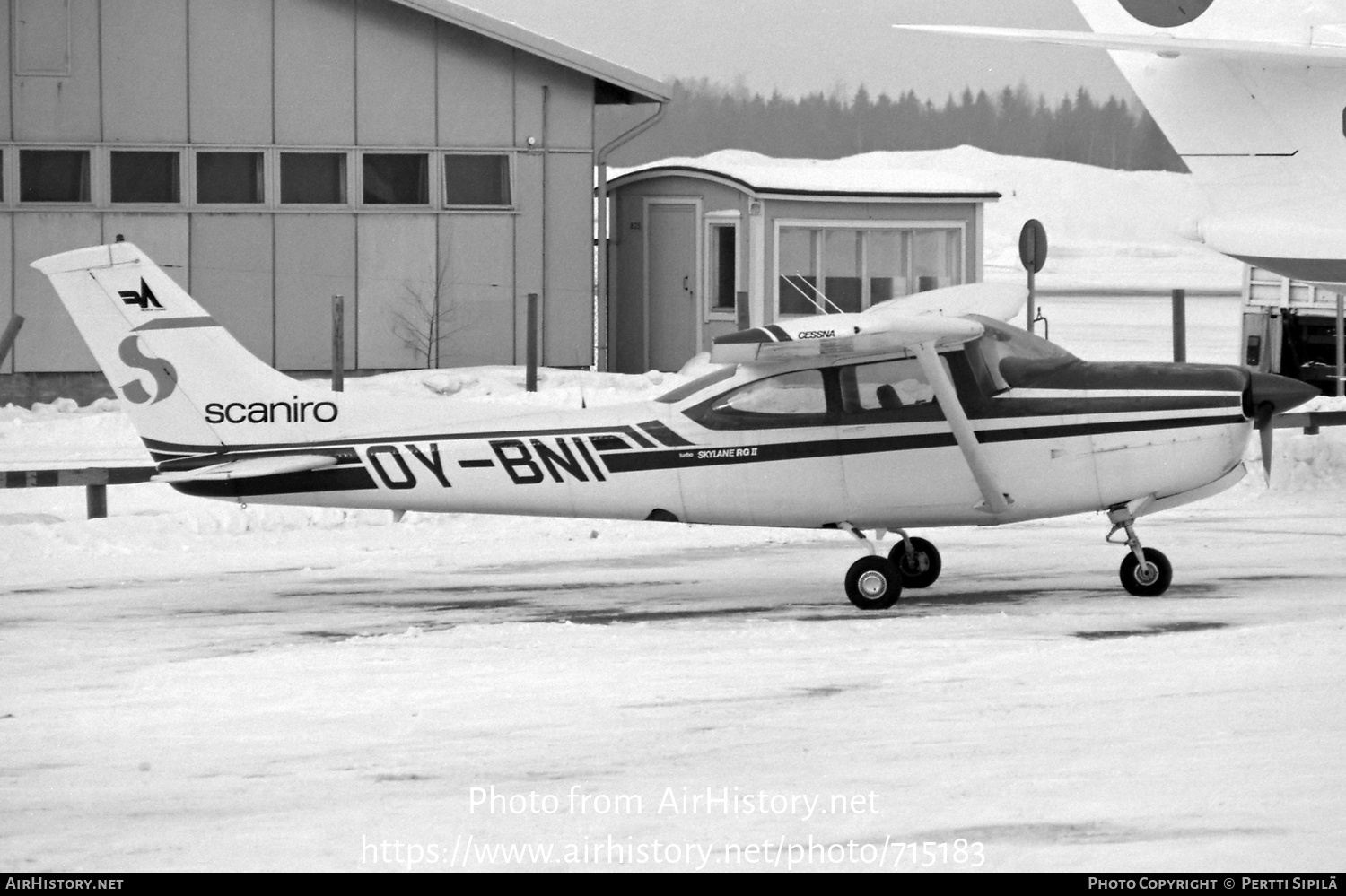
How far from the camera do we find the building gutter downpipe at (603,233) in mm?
22016

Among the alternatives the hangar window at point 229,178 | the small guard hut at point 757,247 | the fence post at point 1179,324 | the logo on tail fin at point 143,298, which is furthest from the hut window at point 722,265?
the logo on tail fin at point 143,298

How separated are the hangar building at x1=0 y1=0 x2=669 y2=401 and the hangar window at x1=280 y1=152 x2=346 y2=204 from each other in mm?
25

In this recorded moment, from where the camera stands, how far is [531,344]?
18562mm

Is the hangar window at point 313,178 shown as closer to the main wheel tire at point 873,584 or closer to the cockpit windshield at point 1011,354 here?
the cockpit windshield at point 1011,354

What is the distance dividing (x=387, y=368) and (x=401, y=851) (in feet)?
53.2

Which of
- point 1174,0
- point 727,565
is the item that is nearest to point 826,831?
point 727,565

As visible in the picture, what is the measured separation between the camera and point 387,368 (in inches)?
843

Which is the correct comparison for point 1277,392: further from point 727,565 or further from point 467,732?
point 467,732

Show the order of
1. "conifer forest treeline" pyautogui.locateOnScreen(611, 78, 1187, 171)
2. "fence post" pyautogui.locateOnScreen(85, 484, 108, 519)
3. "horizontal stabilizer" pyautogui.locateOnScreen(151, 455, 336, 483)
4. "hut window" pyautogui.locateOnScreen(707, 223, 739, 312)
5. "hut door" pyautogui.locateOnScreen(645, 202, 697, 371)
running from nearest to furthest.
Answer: "horizontal stabilizer" pyautogui.locateOnScreen(151, 455, 336, 483)
"fence post" pyautogui.locateOnScreen(85, 484, 108, 519)
"hut window" pyautogui.locateOnScreen(707, 223, 739, 312)
"hut door" pyautogui.locateOnScreen(645, 202, 697, 371)
"conifer forest treeline" pyautogui.locateOnScreen(611, 78, 1187, 171)

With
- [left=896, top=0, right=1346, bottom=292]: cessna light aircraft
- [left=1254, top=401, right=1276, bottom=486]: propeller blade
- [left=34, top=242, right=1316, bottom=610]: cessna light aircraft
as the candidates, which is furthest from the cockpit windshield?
[left=896, top=0, right=1346, bottom=292]: cessna light aircraft

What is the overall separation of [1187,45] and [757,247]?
9.90 meters

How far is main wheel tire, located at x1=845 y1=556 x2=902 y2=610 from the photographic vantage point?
1007 cm

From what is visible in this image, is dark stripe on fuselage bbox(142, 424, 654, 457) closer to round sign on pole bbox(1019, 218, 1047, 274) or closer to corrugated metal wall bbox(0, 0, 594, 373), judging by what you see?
round sign on pole bbox(1019, 218, 1047, 274)

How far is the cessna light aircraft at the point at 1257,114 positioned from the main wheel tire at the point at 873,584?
16.2ft
